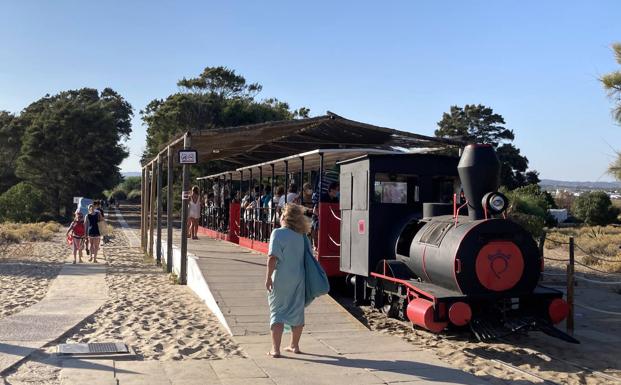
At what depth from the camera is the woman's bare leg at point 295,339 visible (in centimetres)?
664

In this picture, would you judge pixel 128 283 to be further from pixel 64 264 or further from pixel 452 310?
pixel 452 310

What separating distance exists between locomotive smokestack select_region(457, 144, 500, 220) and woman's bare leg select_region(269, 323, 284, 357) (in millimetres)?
2597

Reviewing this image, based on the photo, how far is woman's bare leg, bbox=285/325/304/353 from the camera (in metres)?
6.64

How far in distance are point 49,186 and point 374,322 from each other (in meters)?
37.5

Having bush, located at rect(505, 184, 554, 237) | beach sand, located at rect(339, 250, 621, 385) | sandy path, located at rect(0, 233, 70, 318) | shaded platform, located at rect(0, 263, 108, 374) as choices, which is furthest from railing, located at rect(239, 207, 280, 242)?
bush, located at rect(505, 184, 554, 237)

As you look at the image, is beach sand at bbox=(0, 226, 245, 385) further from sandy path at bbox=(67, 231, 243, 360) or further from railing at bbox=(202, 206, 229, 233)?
railing at bbox=(202, 206, 229, 233)

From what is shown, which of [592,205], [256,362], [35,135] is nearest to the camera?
[256,362]

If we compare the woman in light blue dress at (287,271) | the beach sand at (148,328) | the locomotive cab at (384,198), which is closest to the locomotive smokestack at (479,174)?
the locomotive cab at (384,198)

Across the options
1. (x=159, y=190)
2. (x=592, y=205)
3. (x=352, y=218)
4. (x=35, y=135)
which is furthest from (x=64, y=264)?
(x=592, y=205)

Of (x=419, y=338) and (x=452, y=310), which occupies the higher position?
(x=452, y=310)

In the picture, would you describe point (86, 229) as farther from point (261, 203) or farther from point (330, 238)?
point (330, 238)

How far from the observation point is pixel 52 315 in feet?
30.1

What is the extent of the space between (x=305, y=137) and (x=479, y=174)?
858 cm

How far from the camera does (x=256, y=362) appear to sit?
6477 millimetres
